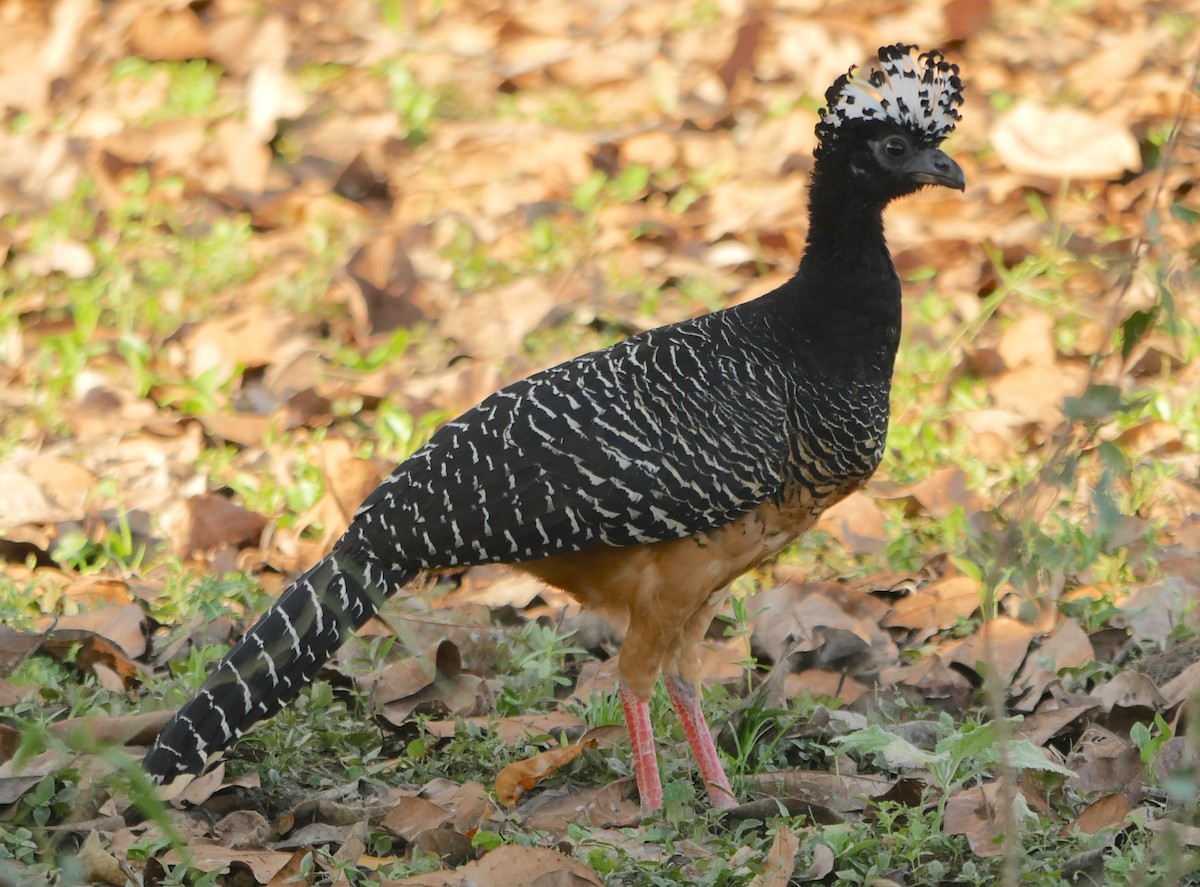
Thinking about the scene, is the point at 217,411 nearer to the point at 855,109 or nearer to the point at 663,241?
the point at 663,241

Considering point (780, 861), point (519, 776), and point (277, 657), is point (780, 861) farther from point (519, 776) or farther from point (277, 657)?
point (277, 657)

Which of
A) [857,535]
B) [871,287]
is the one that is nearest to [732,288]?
[857,535]

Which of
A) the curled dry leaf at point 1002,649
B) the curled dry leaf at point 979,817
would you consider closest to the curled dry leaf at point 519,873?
the curled dry leaf at point 979,817

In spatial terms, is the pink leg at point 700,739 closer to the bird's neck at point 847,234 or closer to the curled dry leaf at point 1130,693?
the curled dry leaf at point 1130,693

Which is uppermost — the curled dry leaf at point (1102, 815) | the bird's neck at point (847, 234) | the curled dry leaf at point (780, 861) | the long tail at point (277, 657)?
the bird's neck at point (847, 234)

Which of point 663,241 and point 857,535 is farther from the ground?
point 663,241

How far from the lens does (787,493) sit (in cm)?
472

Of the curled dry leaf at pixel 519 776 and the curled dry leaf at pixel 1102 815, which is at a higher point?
the curled dry leaf at pixel 519 776

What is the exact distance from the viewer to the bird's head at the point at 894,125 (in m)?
4.84

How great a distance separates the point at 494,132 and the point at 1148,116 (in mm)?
3807

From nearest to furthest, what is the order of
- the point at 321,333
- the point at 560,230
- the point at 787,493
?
1. the point at 787,493
2. the point at 321,333
3. the point at 560,230

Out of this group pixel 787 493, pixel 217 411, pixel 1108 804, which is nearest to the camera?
pixel 1108 804

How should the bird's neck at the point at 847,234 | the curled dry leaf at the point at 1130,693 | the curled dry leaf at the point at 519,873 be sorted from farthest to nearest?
the bird's neck at the point at 847,234
the curled dry leaf at the point at 1130,693
the curled dry leaf at the point at 519,873

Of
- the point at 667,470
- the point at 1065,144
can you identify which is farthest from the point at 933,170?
the point at 1065,144
